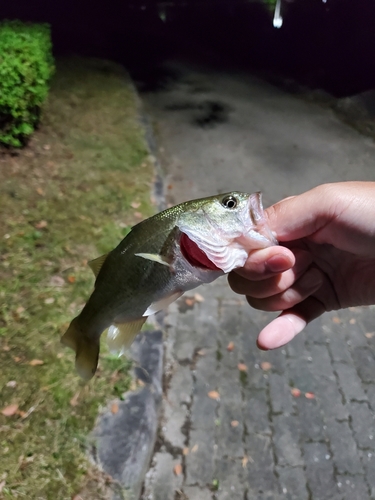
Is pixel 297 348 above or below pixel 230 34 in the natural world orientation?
below

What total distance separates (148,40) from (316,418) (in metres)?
11.6

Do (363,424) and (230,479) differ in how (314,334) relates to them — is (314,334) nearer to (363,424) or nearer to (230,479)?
(363,424)

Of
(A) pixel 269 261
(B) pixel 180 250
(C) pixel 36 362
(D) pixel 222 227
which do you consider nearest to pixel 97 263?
(B) pixel 180 250

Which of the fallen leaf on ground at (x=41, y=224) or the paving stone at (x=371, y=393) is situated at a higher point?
the fallen leaf on ground at (x=41, y=224)

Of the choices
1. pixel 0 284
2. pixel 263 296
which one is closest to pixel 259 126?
pixel 0 284

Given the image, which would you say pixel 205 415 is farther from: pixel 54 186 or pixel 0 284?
pixel 54 186

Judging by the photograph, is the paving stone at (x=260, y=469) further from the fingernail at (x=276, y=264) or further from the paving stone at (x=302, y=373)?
the fingernail at (x=276, y=264)

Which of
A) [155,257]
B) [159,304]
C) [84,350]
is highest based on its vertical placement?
[155,257]

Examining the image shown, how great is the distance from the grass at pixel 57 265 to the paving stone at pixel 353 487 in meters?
1.66

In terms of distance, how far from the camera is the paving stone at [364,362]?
378 centimetres

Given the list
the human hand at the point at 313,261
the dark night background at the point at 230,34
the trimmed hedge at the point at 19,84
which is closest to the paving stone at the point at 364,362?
the human hand at the point at 313,261

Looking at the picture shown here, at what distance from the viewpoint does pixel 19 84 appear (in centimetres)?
507

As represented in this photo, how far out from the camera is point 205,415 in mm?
3438

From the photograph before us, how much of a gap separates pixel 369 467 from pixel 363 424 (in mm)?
330
